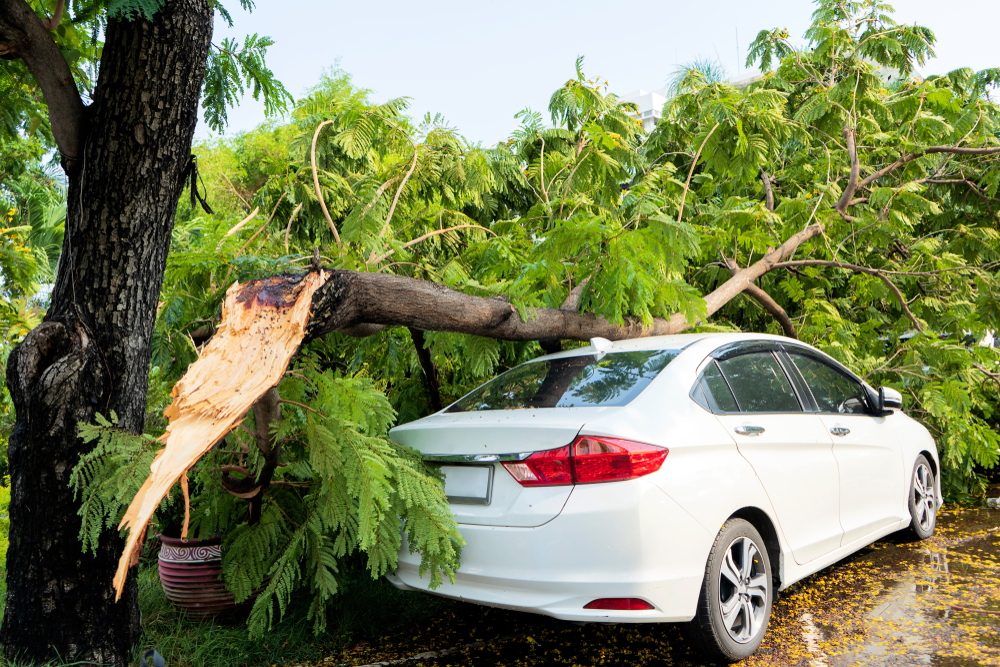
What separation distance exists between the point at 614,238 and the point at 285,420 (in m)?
2.33

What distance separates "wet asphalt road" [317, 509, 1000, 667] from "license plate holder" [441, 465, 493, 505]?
2.95 feet

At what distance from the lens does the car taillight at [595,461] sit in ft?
9.75

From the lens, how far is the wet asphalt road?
11.1 ft

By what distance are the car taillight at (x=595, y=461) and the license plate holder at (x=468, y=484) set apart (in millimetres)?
267

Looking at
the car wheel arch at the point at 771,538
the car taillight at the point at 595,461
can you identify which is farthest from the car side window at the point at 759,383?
the car taillight at the point at 595,461

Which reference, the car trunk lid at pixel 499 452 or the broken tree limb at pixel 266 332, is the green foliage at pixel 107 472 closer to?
the broken tree limb at pixel 266 332

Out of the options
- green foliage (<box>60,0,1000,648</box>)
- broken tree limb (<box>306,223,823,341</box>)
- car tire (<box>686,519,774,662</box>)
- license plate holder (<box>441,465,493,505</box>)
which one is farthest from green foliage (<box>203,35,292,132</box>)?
car tire (<box>686,519,774,662</box>)

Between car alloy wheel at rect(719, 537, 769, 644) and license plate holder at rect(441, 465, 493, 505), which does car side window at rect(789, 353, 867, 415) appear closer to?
car alloy wheel at rect(719, 537, 769, 644)

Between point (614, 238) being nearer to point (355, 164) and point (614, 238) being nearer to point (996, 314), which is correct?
point (355, 164)

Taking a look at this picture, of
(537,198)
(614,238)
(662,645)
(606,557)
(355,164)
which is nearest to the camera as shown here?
(606,557)

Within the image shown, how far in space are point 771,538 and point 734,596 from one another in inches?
18.1

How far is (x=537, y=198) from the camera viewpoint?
7570 mm

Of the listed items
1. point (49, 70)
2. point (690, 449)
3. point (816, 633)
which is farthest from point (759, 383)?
point (49, 70)

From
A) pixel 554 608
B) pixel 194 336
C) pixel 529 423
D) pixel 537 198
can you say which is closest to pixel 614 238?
pixel 529 423
